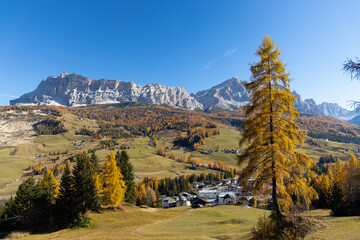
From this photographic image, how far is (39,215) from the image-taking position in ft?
153

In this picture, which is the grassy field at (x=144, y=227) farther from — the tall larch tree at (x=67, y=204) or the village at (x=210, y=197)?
the village at (x=210, y=197)

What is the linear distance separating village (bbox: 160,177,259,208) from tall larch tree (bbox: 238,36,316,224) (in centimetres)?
5058

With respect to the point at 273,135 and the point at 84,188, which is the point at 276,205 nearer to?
the point at 273,135

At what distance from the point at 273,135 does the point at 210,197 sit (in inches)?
4635

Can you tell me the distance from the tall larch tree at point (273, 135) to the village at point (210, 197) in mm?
50584

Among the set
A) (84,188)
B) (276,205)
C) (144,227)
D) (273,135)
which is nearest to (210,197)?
(144,227)

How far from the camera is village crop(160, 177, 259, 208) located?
9106 centimetres

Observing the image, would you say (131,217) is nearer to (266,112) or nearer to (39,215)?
(39,215)

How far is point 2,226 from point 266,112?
77043mm

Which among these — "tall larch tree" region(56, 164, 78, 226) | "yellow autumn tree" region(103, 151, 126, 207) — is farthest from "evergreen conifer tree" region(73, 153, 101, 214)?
"yellow autumn tree" region(103, 151, 126, 207)

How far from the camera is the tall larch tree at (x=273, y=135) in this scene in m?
14.9

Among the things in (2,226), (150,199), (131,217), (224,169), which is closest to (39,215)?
(2,226)

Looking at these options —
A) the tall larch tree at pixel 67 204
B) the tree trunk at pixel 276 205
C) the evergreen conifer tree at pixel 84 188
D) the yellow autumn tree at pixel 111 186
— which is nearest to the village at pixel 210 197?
the yellow autumn tree at pixel 111 186

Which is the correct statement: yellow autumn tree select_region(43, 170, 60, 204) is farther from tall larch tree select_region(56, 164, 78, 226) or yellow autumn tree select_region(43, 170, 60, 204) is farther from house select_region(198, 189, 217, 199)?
house select_region(198, 189, 217, 199)
